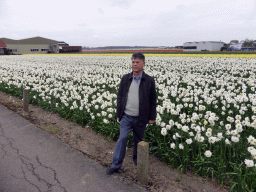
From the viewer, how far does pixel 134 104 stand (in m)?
3.82

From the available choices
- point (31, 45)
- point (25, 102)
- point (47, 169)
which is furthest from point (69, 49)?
point (47, 169)

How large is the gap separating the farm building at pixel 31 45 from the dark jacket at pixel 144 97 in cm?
8803

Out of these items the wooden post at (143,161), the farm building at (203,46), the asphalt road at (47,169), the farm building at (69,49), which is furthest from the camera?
the farm building at (203,46)

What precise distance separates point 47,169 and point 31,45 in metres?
91.6

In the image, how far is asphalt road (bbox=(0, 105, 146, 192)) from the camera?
12.1 feet

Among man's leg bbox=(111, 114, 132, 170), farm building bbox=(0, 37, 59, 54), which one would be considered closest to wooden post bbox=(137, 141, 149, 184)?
man's leg bbox=(111, 114, 132, 170)

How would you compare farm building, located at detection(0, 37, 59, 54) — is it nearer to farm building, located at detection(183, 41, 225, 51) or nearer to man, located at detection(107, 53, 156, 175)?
farm building, located at detection(183, 41, 225, 51)

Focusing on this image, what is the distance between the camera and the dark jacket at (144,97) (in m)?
3.75

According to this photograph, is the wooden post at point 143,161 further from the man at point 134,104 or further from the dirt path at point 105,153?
the man at point 134,104

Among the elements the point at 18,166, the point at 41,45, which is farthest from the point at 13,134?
the point at 41,45

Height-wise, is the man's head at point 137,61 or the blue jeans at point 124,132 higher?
the man's head at point 137,61

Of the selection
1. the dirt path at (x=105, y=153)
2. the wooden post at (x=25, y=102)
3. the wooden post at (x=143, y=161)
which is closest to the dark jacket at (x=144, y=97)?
the wooden post at (x=143, y=161)

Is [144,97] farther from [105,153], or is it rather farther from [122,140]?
[105,153]

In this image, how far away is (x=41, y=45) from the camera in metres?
86.8
